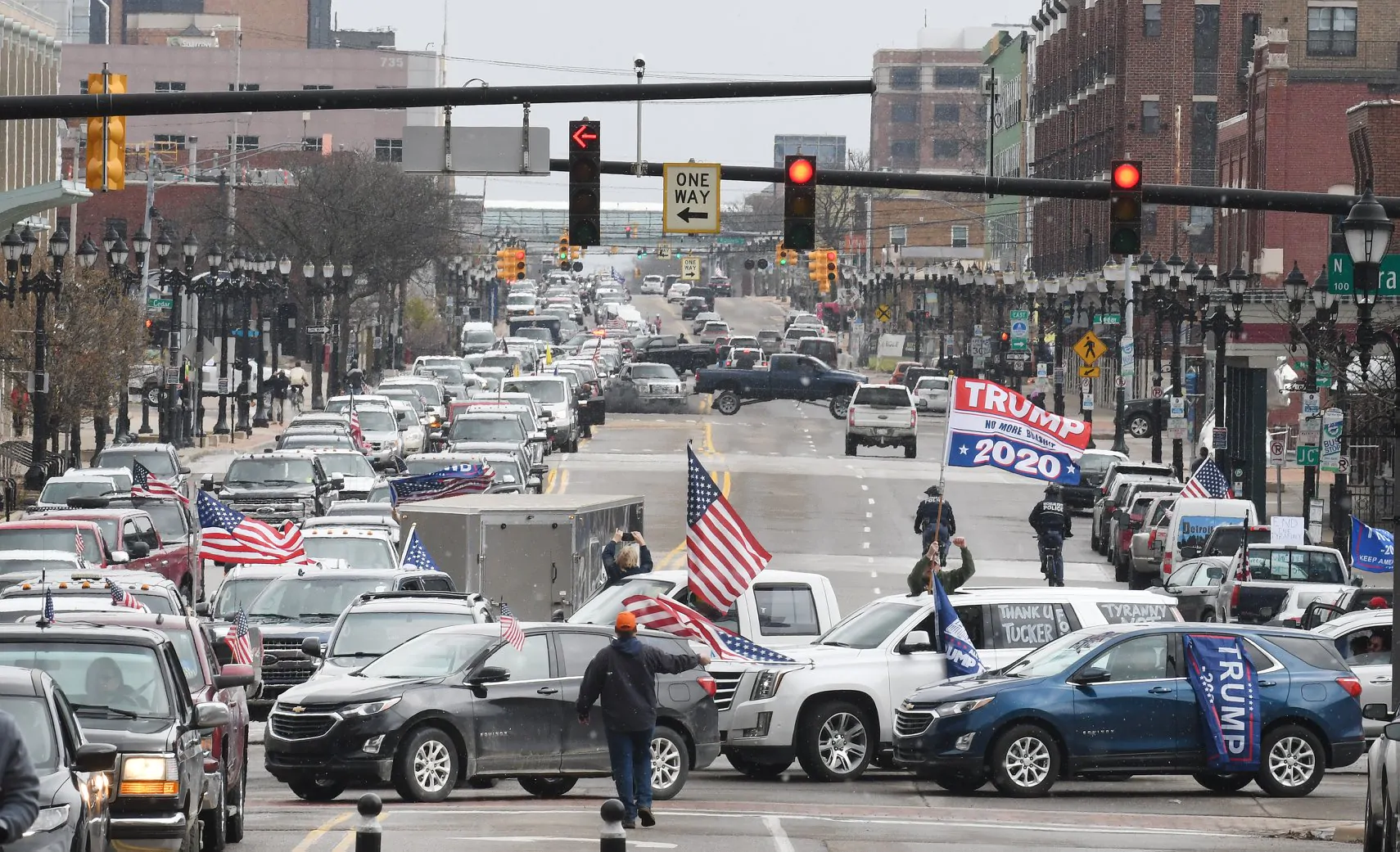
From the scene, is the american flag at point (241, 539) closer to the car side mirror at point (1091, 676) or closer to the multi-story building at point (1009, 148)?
the car side mirror at point (1091, 676)

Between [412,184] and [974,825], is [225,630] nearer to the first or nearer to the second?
[974,825]

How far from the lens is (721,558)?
72.1ft

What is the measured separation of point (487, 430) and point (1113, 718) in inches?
1256

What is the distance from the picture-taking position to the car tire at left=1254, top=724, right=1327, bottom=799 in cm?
1939

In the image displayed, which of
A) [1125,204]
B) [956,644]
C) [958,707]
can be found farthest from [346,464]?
[958,707]

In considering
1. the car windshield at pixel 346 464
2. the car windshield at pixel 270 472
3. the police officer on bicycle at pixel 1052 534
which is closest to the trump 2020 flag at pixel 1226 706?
the police officer on bicycle at pixel 1052 534

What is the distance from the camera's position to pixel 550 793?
739 inches

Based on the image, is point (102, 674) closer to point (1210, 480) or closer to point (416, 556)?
point (416, 556)

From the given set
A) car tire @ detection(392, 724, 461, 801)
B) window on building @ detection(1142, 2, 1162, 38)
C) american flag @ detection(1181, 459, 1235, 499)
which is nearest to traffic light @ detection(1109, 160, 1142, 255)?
car tire @ detection(392, 724, 461, 801)

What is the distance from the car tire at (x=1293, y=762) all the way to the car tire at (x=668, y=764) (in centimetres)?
498

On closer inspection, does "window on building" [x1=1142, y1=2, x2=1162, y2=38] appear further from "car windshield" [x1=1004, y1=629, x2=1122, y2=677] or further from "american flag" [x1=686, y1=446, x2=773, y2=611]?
"car windshield" [x1=1004, y1=629, x2=1122, y2=677]

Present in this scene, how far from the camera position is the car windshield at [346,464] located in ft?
147

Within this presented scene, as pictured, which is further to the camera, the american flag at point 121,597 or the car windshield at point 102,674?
the american flag at point 121,597

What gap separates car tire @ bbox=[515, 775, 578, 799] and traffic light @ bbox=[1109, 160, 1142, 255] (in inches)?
315
